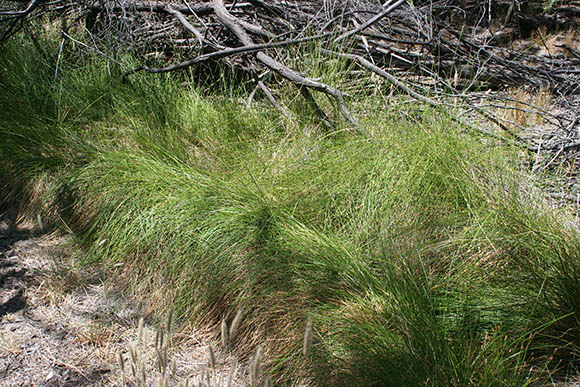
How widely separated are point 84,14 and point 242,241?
3012 millimetres

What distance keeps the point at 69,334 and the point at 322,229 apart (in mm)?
1233

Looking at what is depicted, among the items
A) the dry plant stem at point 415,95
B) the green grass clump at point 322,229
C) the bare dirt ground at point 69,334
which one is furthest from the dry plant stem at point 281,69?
the bare dirt ground at point 69,334

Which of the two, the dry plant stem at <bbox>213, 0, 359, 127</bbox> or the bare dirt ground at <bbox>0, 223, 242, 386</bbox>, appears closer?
the bare dirt ground at <bbox>0, 223, 242, 386</bbox>

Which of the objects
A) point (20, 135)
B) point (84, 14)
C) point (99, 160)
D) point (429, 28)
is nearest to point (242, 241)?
point (99, 160)

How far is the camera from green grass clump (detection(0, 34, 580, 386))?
1825mm

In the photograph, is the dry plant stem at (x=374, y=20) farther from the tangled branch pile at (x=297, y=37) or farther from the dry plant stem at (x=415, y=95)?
the dry plant stem at (x=415, y=95)

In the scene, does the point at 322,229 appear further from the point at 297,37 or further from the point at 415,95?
the point at 297,37

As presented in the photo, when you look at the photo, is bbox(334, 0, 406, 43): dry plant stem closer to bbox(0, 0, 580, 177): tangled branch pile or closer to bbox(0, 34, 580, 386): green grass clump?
bbox(0, 0, 580, 177): tangled branch pile

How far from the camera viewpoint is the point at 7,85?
3.78 metres

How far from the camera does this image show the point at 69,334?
2338 millimetres

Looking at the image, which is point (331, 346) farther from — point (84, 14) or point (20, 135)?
point (84, 14)

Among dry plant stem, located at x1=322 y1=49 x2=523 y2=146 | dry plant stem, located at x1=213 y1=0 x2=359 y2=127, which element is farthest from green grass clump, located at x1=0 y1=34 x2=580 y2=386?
dry plant stem, located at x1=213 y1=0 x2=359 y2=127

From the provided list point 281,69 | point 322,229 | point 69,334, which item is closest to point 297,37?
point 281,69

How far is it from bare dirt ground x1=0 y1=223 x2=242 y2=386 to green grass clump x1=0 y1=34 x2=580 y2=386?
0.13 meters
